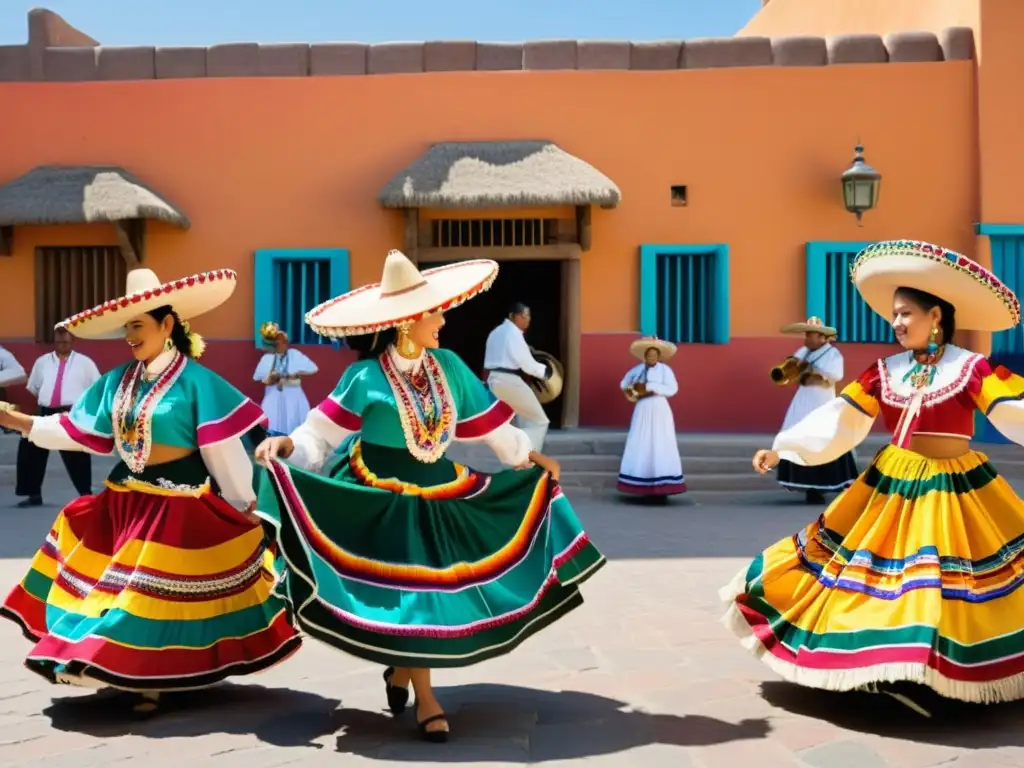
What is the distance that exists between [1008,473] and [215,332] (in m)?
8.41

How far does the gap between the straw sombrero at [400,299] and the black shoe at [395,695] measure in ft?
3.98

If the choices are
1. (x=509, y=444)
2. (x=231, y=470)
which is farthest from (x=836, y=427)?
(x=231, y=470)

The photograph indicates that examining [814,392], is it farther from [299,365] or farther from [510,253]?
[299,365]

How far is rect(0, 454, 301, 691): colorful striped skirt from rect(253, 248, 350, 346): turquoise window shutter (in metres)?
8.86

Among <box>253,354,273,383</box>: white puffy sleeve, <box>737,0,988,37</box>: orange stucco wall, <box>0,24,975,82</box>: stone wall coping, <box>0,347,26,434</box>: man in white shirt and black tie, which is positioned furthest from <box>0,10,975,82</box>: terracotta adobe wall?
<box>0,347,26,434</box>: man in white shirt and black tie

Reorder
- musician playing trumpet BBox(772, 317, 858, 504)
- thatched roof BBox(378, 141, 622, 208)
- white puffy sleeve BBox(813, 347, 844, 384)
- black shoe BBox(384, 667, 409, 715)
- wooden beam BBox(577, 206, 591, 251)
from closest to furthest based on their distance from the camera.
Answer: black shoe BBox(384, 667, 409, 715) → musician playing trumpet BBox(772, 317, 858, 504) → white puffy sleeve BBox(813, 347, 844, 384) → thatched roof BBox(378, 141, 622, 208) → wooden beam BBox(577, 206, 591, 251)

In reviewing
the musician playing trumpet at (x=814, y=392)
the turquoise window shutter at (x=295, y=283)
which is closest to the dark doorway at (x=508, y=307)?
A: the turquoise window shutter at (x=295, y=283)

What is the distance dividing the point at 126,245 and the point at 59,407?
2.92m

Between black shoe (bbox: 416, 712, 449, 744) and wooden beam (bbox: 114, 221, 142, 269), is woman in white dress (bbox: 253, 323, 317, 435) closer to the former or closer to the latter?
wooden beam (bbox: 114, 221, 142, 269)

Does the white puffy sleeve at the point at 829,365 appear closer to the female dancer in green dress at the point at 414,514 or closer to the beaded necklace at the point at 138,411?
the female dancer in green dress at the point at 414,514

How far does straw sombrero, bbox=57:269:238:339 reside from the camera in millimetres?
4574

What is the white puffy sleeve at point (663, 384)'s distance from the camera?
440 inches

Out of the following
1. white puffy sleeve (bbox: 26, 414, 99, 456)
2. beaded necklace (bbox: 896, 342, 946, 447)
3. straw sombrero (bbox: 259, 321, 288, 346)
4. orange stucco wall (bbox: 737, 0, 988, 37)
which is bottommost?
white puffy sleeve (bbox: 26, 414, 99, 456)

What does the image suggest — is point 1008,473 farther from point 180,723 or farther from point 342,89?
point 180,723
